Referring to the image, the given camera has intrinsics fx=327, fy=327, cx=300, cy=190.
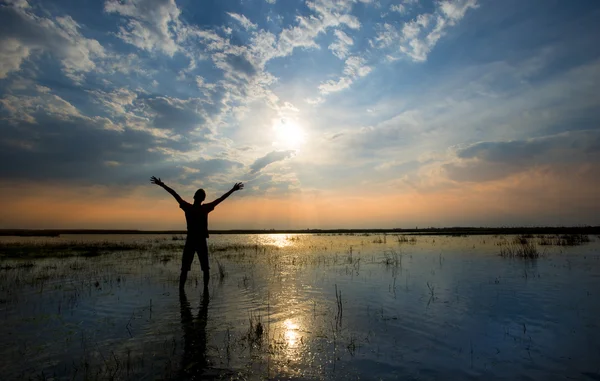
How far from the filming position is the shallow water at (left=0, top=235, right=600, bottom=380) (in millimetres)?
5074

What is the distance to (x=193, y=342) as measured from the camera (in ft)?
20.5

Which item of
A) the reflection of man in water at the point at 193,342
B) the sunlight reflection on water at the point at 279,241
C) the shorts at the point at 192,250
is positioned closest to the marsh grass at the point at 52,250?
the sunlight reflection on water at the point at 279,241

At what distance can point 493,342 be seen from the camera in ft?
20.2

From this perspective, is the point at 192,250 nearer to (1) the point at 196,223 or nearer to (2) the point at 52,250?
(1) the point at 196,223

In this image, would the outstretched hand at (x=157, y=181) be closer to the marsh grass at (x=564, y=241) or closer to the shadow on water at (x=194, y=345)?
the shadow on water at (x=194, y=345)

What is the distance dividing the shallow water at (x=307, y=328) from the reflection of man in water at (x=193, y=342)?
29 mm

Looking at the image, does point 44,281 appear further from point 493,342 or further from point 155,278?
point 493,342

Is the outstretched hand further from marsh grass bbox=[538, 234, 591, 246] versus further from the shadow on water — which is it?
marsh grass bbox=[538, 234, 591, 246]

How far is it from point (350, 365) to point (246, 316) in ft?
12.3

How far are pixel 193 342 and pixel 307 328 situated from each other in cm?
237

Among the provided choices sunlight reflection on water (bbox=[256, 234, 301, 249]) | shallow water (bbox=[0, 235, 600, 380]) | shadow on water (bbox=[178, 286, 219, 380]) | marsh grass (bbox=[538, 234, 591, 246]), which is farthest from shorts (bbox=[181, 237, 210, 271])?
marsh grass (bbox=[538, 234, 591, 246])

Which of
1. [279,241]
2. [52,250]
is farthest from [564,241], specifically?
[52,250]

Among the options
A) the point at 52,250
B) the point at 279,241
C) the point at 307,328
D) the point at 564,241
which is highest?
the point at 564,241

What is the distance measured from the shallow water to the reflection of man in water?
29 millimetres
